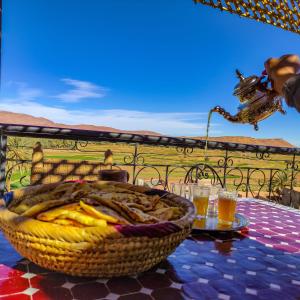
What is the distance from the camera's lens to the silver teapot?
0.94 m

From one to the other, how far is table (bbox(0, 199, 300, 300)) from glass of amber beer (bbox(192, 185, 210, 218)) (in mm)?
219

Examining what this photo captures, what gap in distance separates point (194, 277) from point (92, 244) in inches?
12.1

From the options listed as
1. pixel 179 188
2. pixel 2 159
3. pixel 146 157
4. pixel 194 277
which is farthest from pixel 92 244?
pixel 146 157

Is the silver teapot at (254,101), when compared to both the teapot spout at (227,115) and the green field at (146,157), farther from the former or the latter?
the green field at (146,157)

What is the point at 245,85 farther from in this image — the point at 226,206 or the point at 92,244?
the point at 92,244

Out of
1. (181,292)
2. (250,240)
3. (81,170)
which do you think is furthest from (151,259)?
(81,170)

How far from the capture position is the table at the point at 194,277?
25.0 inches

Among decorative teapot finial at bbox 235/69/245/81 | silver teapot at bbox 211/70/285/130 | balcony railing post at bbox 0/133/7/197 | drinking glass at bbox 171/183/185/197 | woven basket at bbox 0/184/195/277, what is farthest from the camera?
balcony railing post at bbox 0/133/7/197

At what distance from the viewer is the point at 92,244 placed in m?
0.55

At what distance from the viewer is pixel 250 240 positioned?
3.46 ft

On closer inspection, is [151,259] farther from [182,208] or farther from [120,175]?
[120,175]

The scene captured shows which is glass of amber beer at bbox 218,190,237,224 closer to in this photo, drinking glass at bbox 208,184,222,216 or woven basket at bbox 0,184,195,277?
drinking glass at bbox 208,184,222,216

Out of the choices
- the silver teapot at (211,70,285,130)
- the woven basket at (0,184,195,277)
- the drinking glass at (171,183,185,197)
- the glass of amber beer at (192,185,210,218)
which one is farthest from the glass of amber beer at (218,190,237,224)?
the woven basket at (0,184,195,277)

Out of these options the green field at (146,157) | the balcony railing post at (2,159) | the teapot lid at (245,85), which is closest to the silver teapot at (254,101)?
the teapot lid at (245,85)
